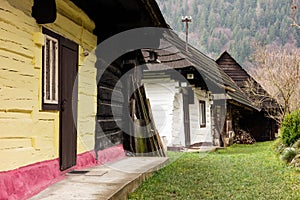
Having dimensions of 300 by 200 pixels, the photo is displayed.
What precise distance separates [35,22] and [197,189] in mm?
3104

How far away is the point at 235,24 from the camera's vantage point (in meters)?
59.6

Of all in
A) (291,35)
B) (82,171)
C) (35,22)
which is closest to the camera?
(35,22)

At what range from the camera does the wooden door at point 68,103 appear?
4.81 m

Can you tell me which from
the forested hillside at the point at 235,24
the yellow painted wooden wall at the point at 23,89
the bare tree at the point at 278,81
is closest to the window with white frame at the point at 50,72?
the yellow painted wooden wall at the point at 23,89

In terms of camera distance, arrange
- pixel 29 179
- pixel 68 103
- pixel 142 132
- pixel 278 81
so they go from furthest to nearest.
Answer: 1. pixel 278 81
2. pixel 142 132
3. pixel 68 103
4. pixel 29 179

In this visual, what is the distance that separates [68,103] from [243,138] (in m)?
16.3

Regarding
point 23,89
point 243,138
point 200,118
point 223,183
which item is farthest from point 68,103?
point 243,138

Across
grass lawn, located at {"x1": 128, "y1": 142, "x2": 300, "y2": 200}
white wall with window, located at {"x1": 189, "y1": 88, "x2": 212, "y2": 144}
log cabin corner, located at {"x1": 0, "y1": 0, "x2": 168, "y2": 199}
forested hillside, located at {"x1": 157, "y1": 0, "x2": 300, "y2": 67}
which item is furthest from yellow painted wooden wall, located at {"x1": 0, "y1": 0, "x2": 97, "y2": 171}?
forested hillside, located at {"x1": 157, "y1": 0, "x2": 300, "y2": 67}

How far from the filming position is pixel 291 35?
1777 inches

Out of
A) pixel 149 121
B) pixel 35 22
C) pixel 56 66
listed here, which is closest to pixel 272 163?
pixel 149 121

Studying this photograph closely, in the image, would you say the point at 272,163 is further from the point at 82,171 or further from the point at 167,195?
the point at 82,171

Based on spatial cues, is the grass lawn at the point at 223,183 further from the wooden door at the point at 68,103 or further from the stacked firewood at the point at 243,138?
the stacked firewood at the point at 243,138

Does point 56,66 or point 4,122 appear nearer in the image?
point 4,122

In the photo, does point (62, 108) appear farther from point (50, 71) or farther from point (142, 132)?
point (142, 132)
